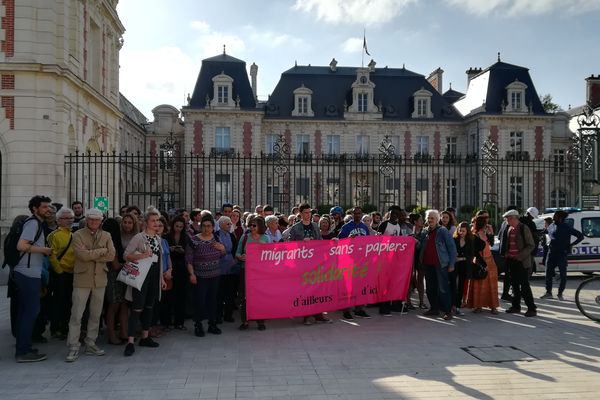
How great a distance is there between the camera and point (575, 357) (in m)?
6.73

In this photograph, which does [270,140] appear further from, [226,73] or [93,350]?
[93,350]

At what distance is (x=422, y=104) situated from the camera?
139 feet

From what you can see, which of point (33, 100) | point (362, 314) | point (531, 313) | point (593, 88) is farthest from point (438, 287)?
point (593, 88)

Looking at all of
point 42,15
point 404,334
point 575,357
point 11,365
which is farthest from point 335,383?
point 42,15

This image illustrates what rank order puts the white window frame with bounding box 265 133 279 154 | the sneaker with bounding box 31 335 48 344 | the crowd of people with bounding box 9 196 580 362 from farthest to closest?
the white window frame with bounding box 265 133 279 154
the sneaker with bounding box 31 335 48 344
the crowd of people with bounding box 9 196 580 362

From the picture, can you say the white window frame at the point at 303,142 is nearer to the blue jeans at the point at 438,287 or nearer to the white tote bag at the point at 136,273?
the blue jeans at the point at 438,287

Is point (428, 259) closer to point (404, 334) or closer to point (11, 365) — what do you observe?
point (404, 334)

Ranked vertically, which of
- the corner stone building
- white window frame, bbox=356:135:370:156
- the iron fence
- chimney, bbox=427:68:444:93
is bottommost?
the iron fence

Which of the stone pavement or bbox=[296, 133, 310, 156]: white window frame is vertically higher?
bbox=[296, 133, 310, 156]: white window frame

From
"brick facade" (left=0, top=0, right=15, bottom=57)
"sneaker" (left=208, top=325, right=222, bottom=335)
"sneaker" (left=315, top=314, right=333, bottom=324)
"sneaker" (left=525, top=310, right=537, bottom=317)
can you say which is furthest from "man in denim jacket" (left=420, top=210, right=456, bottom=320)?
"brick facade" (left=0, top=0, right=15, bottom=57)

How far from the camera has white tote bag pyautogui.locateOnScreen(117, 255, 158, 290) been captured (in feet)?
22.9

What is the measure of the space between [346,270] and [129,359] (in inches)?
149

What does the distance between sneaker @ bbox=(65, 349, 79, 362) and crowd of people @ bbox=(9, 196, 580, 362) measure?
15mm

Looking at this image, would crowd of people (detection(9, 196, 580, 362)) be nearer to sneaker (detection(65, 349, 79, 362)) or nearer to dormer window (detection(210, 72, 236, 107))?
sneaker (detection(65, 349, 79, 362))
